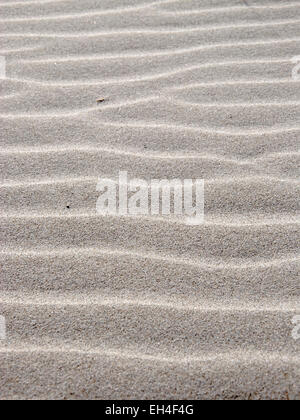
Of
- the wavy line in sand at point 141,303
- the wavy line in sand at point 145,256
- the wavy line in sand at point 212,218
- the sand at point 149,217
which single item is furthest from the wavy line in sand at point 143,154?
the wavy line in sand at point 141,303

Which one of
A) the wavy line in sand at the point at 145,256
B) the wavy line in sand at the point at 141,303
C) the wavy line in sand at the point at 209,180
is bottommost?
the wavy line in sand at the point at 141,303

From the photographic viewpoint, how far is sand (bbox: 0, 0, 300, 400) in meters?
1.54

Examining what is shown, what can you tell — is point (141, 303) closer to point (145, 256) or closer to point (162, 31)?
point (145, 256)

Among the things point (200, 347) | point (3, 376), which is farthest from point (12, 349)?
point (200, 347)

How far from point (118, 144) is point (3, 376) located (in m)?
0.94

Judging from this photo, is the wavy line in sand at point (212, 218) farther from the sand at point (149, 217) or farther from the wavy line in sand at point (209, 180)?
the wavy line in sand at point (209, 180)

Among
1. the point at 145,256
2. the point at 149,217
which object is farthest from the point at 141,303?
the point at 149,217

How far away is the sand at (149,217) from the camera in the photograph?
5.05 feet

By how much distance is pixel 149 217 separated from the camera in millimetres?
1892

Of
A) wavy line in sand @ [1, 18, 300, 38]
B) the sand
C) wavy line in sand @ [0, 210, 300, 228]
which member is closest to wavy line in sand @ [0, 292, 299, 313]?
the sand

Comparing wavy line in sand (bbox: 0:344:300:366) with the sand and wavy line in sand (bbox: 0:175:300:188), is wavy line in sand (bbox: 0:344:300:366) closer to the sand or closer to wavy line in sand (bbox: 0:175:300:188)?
the sand

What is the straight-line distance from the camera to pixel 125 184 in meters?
1.99

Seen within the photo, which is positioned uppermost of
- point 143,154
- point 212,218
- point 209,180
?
point 143,154
